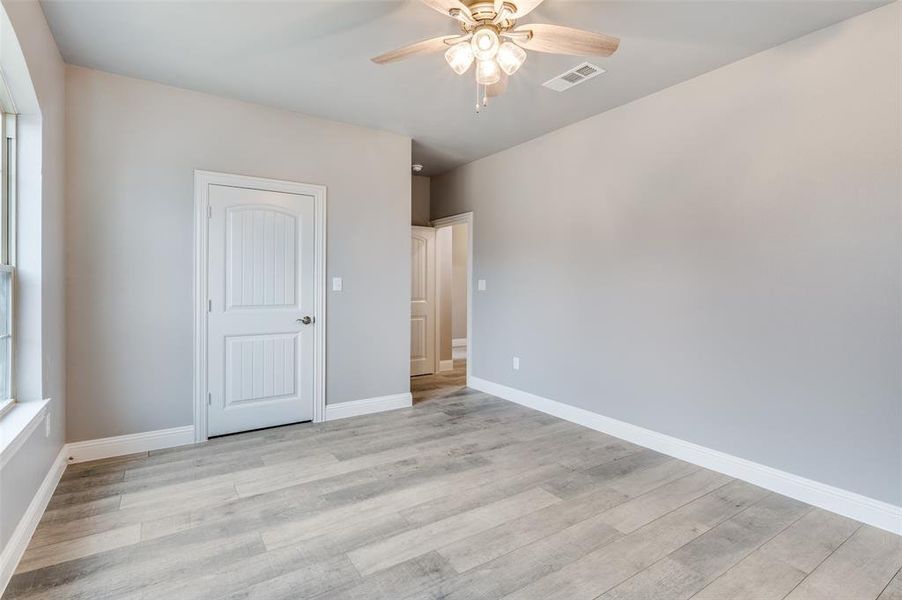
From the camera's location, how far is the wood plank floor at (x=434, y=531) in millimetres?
1773

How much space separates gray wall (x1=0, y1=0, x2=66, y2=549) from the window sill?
0.06 m

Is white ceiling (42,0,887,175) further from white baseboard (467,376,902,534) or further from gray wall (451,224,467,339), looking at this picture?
gray wall (451,224,467,339)

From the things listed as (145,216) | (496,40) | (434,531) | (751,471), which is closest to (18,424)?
(145,216)

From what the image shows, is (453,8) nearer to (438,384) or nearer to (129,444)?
(129,444)

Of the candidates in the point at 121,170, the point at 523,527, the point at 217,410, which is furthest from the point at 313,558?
the point at 121,170

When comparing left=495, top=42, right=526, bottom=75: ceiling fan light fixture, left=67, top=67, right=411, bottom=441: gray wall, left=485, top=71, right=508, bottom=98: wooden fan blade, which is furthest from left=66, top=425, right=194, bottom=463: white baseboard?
left=495, top=42, right=526, bottom=75: ceiling fan light fixture

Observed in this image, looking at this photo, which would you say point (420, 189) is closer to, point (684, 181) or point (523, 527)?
point (684, 181)

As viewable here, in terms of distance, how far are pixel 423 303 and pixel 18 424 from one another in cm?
419

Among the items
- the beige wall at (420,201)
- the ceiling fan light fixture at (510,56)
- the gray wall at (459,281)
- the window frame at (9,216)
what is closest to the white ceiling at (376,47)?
the ceiling fan light fixture at (510,56)

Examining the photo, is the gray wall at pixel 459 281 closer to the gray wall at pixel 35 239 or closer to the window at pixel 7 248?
the gray wall at pixel 35 239

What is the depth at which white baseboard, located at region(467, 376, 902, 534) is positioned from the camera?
2.26 metres

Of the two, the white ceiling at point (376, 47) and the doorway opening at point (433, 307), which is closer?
the white ceiling at point (376, 47)

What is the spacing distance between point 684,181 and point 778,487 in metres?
2.04

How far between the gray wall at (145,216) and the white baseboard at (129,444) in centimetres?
5
